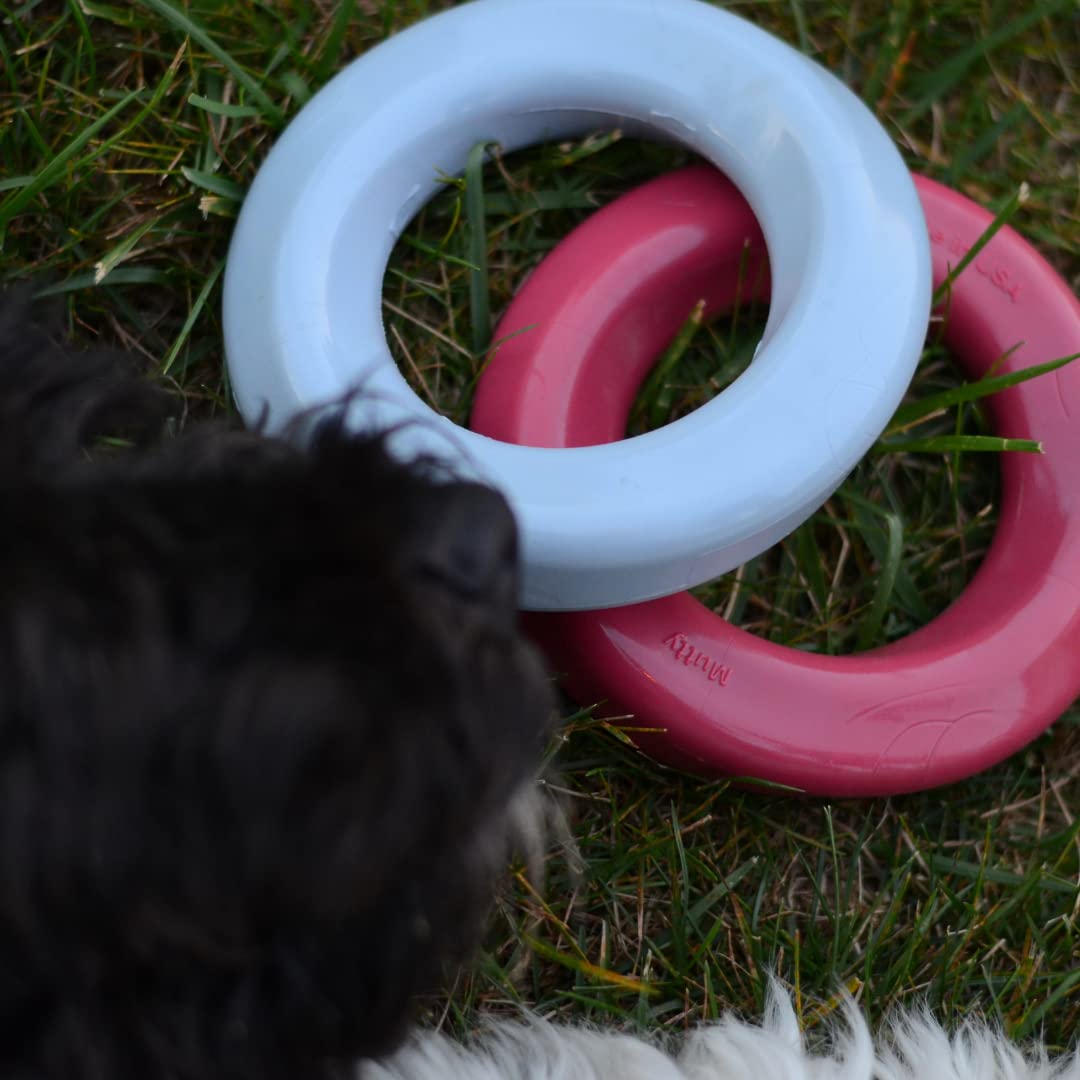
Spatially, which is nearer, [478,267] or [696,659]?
[696,659]

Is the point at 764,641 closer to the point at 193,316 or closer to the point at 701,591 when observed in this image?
the point at 701,591

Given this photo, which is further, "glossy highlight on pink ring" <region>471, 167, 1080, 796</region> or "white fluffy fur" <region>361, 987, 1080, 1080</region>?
"glossy highlight on pink ring" <region>471, 167, 1080, 796</region>

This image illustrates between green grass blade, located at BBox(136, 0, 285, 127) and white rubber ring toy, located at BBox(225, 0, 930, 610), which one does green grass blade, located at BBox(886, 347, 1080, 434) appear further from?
green grass blade, located at BBox(136, 0, 285, 127)

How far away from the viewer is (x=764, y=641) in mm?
2006

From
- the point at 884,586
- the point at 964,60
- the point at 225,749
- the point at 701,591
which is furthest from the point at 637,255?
the point at 225,749

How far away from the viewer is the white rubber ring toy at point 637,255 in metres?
1.76

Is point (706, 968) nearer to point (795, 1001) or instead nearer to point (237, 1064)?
point (795, 1001)

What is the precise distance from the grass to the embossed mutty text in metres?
0.18

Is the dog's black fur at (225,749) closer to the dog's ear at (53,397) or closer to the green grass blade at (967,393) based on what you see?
the dog's ear at (53,397)

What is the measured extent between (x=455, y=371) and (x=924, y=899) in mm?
1220

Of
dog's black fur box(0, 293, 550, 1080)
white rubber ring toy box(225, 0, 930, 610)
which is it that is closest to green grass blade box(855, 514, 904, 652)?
white rubber ring toy box(225, 0, 930, 610)

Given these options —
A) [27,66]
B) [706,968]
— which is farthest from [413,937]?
[27,66]

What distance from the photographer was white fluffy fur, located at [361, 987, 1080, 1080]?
1.71 meters

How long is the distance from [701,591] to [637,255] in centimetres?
58
